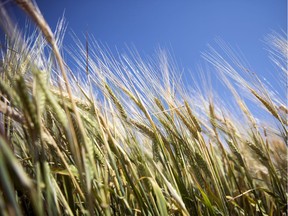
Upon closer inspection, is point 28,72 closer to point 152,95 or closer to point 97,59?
point 97,59

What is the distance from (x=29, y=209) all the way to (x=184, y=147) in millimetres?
621

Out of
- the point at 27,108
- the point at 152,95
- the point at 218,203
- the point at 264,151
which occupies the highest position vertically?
the point at 152,95

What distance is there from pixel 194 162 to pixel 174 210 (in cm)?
23

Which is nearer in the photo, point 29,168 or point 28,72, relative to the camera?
point 28,72

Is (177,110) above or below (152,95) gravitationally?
below

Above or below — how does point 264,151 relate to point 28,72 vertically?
below

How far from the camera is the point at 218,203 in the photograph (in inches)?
36.2

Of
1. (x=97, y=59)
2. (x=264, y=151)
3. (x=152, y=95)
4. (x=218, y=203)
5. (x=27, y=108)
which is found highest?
(x=97, y=59)

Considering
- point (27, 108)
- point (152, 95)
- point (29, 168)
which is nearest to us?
point (27, 108)

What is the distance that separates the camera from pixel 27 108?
40cm

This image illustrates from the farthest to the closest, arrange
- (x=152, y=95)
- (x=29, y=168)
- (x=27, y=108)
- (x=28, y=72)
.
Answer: (x=152, y=95)
(x=29, y=168)
(x=28, y=72)
(x=27, y=108)

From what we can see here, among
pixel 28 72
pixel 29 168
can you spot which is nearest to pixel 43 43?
pixel 28 72

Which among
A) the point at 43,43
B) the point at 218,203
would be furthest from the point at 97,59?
the point at 218,203

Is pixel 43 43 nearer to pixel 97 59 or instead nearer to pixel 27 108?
pixel 97 59
